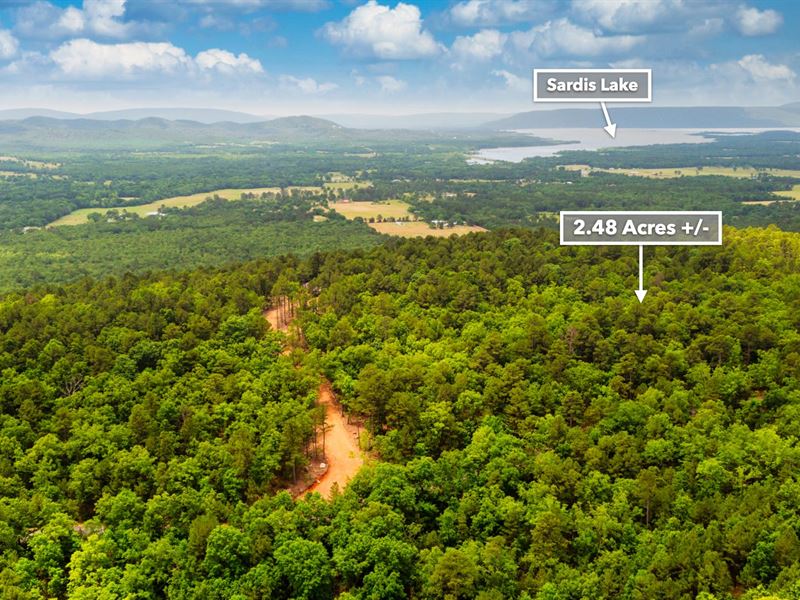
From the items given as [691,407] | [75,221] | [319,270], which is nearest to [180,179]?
[75,221]

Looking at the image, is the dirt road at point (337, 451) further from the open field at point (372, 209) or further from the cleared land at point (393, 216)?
the open field at point (372, 209)

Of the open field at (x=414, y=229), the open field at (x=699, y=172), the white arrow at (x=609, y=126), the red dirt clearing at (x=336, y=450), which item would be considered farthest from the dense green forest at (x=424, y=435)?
the open field at (x=699, y=172)

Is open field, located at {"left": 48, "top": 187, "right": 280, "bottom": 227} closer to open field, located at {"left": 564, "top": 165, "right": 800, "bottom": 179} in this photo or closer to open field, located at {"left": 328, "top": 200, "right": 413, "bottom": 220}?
open field, located at {"left": 328, "top": 200, "right": 413, "bottom": 220}

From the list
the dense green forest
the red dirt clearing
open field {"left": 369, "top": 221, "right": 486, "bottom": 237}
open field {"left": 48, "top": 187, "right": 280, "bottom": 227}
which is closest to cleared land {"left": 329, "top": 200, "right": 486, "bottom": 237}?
open field {"left": 369, "top": 221, "right": 486, "bottom": 237}

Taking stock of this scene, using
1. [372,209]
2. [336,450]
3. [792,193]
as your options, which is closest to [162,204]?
[372,209]

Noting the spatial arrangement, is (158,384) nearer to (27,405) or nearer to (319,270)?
(27,405)

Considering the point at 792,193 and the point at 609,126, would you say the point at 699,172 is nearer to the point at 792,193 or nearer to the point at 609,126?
the point at 792,193
